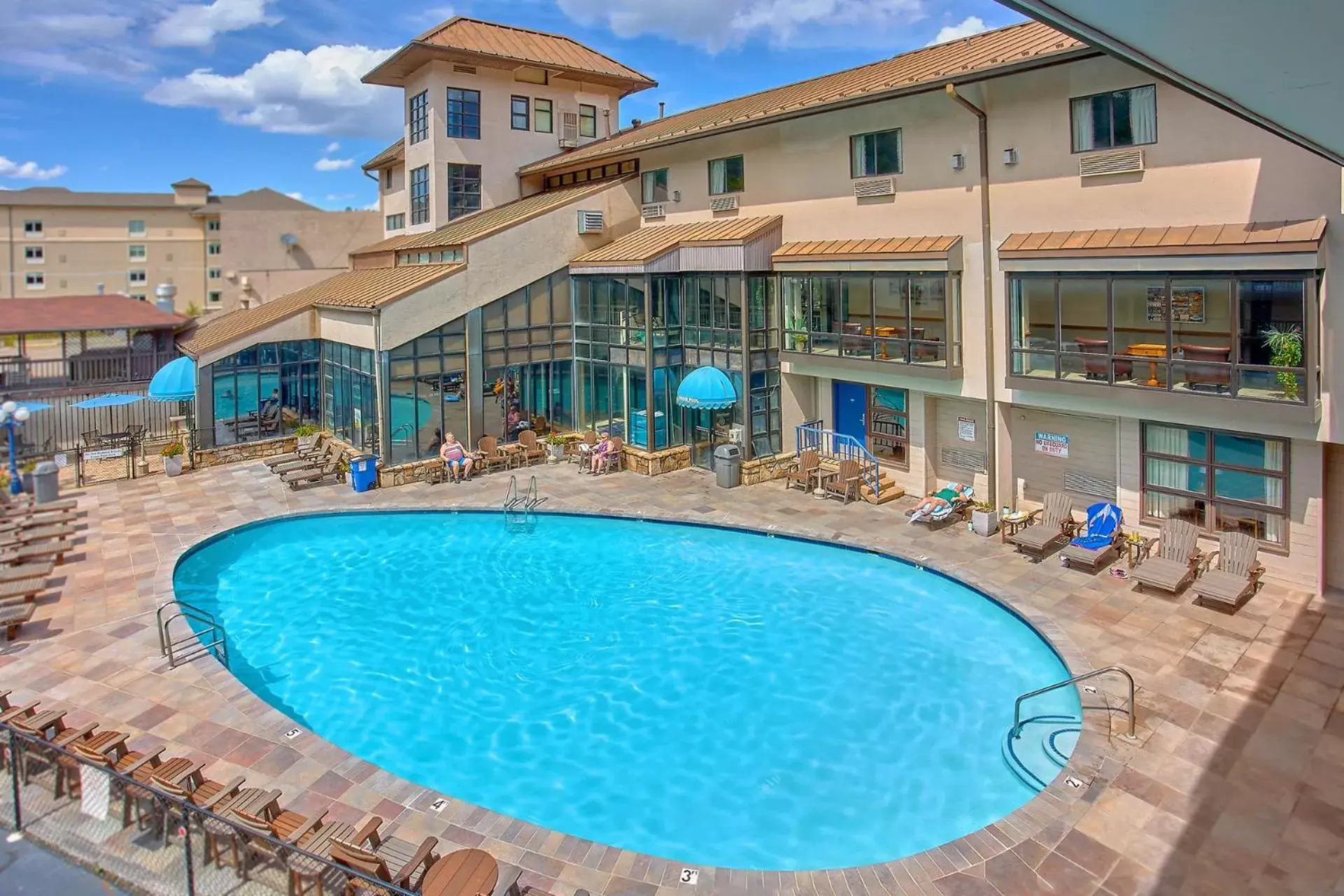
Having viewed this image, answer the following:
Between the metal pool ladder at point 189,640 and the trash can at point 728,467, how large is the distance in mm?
12620

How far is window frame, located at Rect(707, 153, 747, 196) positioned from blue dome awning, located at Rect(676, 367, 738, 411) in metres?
5.91

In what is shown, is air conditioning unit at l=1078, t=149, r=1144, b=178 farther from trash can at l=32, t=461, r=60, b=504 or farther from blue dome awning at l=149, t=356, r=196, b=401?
trash can at l=32, t=461, r=60, b=504

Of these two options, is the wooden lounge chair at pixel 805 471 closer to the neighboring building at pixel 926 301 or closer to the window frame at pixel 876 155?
the neighboring building at pixel 926 301

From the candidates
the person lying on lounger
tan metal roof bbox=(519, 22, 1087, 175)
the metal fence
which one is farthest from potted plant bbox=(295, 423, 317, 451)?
the person lying on lounger

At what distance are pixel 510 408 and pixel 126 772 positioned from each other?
59.4 feet

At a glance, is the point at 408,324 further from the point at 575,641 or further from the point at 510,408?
the point at 575,641

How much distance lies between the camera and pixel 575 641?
14.3 meters

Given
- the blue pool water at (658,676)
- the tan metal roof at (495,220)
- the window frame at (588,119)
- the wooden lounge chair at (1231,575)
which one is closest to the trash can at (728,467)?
the blue pool water at (658,676)

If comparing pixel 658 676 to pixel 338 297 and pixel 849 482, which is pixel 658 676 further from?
pixel 338 297

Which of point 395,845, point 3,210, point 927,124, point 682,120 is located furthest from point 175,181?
point 395,845

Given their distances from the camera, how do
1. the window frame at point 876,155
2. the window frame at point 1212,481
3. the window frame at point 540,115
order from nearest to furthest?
1. the window frame at point 1212,481
2. the window frame at point 876,155
3. the window frame at point 540,115

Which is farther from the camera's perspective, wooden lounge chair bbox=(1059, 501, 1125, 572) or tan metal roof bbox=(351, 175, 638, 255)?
tan metal roof bbox=(351, 175, 638, 255)

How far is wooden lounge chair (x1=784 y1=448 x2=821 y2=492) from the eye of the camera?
72.1 feet

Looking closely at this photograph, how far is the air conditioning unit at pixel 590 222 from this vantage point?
26.6 meters
